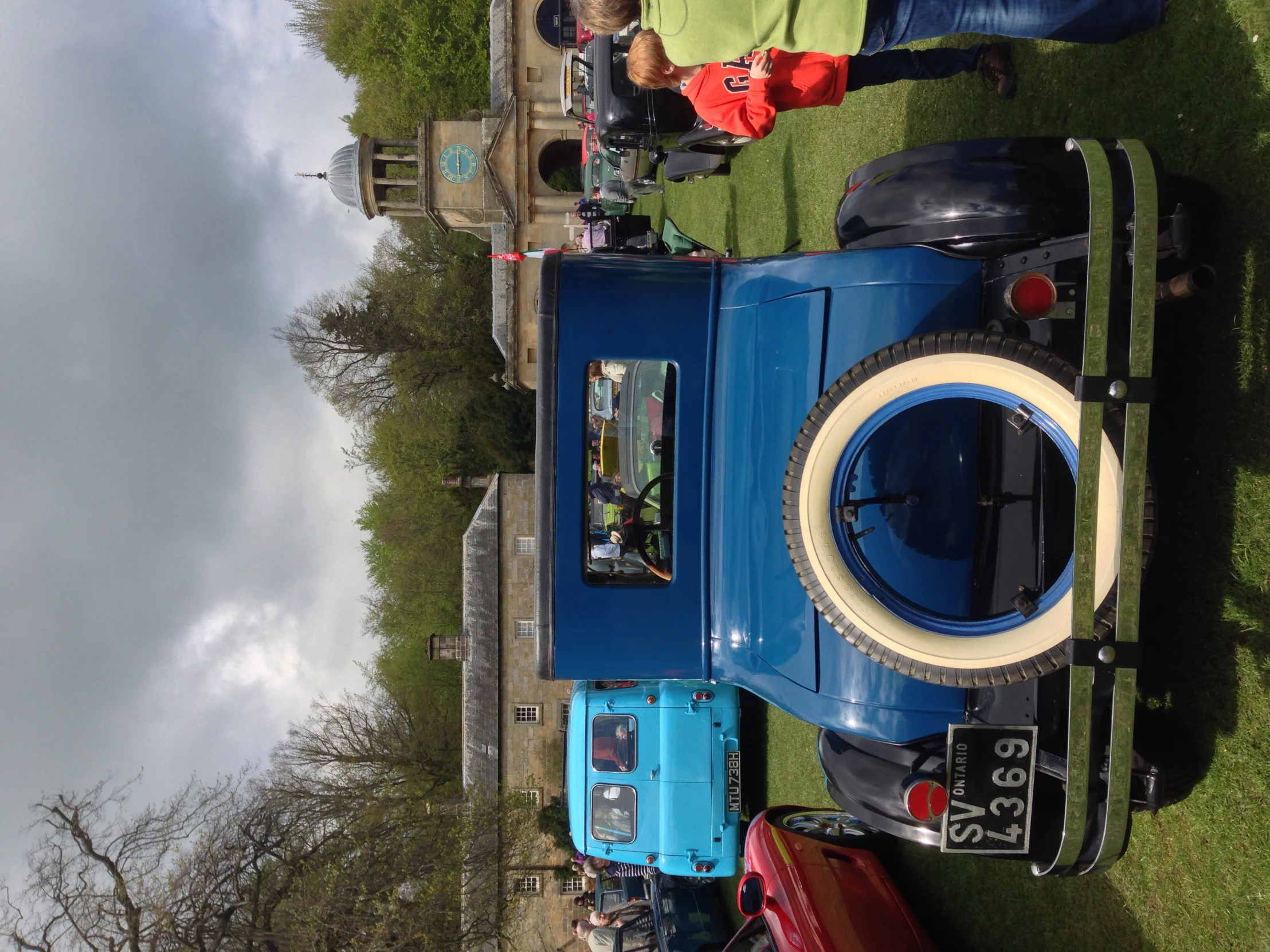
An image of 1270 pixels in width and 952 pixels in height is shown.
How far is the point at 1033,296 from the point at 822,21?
1348 mm

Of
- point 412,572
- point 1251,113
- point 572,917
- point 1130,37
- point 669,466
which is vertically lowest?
point 572,917

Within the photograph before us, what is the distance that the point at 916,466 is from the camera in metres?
3.04

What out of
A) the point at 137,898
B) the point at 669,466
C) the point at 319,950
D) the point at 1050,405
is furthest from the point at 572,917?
the point at 1050,405

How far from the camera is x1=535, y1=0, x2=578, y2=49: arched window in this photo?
621 inches

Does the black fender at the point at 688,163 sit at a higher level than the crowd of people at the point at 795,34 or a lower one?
higher

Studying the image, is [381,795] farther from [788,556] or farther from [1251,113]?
[1251,113]

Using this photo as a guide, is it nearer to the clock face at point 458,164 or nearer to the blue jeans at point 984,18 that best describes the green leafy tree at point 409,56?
the clock face at point 458,164

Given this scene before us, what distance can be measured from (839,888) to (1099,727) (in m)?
3.26

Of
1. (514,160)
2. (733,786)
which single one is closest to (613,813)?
(733,786)

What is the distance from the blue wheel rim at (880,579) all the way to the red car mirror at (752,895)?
12.0 ft

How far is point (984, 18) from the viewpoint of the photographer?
3318 mm

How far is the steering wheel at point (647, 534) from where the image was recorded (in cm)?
375

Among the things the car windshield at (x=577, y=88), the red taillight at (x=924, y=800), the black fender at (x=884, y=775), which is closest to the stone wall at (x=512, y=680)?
the car windshield at (x=577, y=88)

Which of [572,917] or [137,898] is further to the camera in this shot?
[572,917]
